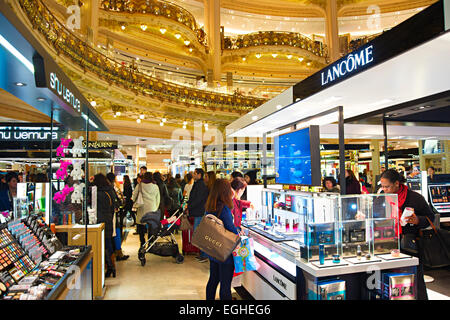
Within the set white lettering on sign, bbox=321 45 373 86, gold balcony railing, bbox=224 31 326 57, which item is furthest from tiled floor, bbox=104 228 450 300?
gold balcony railing, bbox=224 31 326 57

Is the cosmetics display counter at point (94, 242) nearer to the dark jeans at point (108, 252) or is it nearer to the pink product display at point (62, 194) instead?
the pink product display at point (62, 194)

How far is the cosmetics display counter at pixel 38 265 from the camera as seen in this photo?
211 centimetres

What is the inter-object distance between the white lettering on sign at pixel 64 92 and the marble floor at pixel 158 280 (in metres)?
2.64

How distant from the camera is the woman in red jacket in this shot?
3901 millimetres

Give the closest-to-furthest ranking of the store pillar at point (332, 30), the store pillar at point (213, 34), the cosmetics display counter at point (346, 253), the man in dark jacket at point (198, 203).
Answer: the cosmetics display counter at point (346, 253) → the man in dark jacket at point (198, 203) → the store pillar at point (213, 34) → the store pillar at point (332, 30)

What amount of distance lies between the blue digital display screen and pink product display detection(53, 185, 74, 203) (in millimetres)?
2900

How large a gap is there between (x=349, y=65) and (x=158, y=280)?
414 centimetres

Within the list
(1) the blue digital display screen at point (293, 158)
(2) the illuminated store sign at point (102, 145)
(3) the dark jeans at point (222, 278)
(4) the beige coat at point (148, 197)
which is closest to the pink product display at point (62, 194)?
(3) the dark jeans at point (222, 278)

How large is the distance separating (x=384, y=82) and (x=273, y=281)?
99.1 inches

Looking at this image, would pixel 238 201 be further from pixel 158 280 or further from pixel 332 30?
pixel 332 30

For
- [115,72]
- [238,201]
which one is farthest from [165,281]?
[115,72]

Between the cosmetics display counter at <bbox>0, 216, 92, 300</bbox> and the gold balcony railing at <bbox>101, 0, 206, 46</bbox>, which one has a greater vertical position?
the gold balcony railing at <bbox>101, 0, 206, 46</bbox>

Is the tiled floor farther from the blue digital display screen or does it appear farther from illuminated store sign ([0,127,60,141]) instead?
illuminated store sign ([0,127,60,141])
